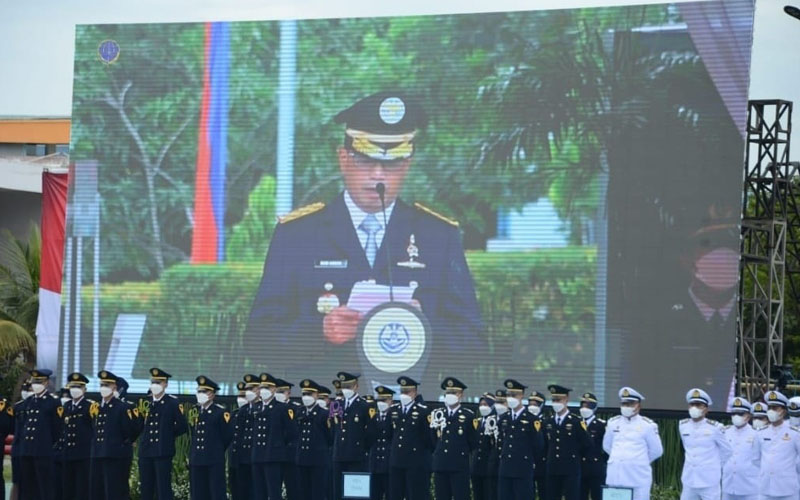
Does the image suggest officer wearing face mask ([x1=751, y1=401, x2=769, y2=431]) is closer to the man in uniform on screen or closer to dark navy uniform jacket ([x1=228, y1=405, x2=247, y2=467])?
dark navy uniform jacket ([x1=228, y1=405, x2=247, y2=467])

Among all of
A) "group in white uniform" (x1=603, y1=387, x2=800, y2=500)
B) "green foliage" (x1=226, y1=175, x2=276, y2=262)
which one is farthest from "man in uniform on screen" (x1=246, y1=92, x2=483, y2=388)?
"group in white uniform" (x1=603, y1=387, x2=800, y2=500)

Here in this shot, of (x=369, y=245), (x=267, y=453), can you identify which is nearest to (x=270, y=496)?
(x=267, y=453)

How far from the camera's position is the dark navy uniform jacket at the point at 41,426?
37.2ft

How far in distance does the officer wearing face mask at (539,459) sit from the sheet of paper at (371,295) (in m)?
4.39

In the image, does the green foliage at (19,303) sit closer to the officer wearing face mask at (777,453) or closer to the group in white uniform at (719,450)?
the group in white uniform at (719,450)

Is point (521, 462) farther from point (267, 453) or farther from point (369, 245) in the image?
point (369, 245)

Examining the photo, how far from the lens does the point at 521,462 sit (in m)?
10.5

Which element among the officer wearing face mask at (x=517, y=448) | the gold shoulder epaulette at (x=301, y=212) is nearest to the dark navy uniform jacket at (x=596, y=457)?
the officer wearing face mask at (x=517, y=448)

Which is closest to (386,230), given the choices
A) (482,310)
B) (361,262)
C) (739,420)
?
(361,262)

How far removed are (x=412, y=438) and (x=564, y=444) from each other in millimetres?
1246

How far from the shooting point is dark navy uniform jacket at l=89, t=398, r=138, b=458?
11062mm

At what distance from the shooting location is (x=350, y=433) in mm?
11320

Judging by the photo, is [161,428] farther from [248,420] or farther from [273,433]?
[273,433]

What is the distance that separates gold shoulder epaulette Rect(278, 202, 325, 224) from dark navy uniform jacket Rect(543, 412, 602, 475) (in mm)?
5537
